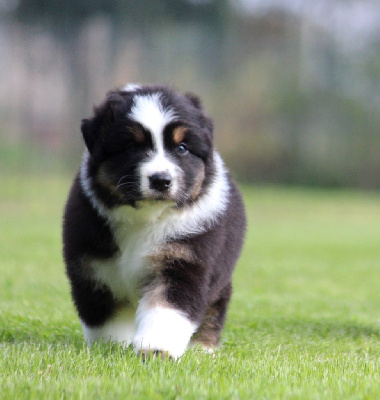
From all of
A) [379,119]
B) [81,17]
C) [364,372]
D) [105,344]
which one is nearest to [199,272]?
[105,344]

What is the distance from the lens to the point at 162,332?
420 centimetres

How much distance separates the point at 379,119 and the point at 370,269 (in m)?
22.0

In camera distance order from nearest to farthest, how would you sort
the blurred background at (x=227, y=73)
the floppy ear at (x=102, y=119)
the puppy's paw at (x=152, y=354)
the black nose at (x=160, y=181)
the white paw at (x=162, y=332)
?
the puppy's paw at (x=152, y=354)
the white paw at (x=162, y=332)
the black nose at (x=160, y=181)
the floppy ear at (x=102, y=119)
the blurred background at (x=227, y=73)

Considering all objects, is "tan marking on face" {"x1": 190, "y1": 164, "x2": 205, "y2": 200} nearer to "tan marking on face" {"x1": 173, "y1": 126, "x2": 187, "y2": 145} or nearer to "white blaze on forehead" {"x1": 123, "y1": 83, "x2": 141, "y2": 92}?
"tan marking on face" {"x1": 173, "y1": 126, "x2": 187, "y2": 145}

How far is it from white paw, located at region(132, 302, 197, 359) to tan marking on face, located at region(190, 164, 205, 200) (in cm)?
79

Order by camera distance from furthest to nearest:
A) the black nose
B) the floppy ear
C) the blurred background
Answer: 1. the blurred background
2. the floppy ear
3. the black nose

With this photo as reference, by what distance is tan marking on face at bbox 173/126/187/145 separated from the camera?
452 centimetres

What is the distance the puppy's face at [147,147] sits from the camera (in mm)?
4430

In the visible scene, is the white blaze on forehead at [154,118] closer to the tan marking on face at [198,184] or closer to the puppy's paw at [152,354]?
the tan marking on face at [198,184]

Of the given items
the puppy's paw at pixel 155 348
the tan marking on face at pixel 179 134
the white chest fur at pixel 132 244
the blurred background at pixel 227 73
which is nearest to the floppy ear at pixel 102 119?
the tan marking on face at pixel 179 134

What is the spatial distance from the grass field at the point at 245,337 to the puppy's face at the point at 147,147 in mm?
957

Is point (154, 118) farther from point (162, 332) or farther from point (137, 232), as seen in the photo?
point (162, 332)

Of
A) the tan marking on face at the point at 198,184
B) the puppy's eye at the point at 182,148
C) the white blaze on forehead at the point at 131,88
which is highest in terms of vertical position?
the white blaze on forehead at the point at 131,88

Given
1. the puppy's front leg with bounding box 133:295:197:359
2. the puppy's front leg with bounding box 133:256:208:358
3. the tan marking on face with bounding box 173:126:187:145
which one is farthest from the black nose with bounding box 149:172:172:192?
the puppy's front leg with bounding box 133:295:197:359
